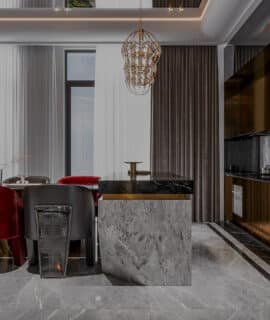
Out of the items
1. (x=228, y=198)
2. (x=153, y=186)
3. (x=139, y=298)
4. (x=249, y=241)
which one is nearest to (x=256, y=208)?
(x=249, y=241)

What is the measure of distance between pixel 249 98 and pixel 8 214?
3.49 metres

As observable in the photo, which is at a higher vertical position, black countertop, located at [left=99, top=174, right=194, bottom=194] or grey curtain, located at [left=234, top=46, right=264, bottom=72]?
grey curtain, located at [left=234, top=46, right=264, bottom=72]

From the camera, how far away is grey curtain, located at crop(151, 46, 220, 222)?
629 centimetres

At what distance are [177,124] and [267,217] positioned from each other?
2.35 meters

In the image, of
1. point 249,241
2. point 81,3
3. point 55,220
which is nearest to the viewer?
point 55,220

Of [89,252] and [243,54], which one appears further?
[243,54]

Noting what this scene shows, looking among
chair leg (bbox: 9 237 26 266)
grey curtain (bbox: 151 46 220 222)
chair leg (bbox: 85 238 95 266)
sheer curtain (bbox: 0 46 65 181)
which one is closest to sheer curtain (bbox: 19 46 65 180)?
sheer curtain (bbox: 0 46 65 181)

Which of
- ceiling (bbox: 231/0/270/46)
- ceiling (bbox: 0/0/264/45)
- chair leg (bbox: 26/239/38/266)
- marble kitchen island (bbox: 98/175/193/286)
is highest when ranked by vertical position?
ceiling (bbox: 0/0/264/45)

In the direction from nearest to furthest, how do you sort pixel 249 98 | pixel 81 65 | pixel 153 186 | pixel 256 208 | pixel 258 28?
pixel 153 186
pixel 258 28
pixel 256 208
pixel 249 98
pixel 81 65

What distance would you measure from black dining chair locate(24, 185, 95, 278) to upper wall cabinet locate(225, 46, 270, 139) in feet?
7.97

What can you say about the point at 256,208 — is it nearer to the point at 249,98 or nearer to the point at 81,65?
the point at 249,98

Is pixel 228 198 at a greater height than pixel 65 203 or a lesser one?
lesser

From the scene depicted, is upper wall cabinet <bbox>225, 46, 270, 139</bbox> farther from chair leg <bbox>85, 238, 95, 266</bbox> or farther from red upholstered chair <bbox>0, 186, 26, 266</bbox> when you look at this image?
red upholstered chair <bbox>0, 186, 26, 266</bbox>

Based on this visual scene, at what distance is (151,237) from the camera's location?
3.14m
